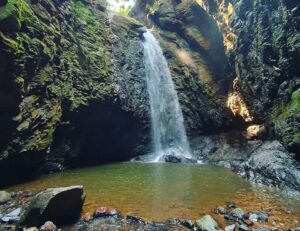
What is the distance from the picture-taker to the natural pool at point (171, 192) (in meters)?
9.57

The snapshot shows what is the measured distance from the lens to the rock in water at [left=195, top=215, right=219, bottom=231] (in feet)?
26.5

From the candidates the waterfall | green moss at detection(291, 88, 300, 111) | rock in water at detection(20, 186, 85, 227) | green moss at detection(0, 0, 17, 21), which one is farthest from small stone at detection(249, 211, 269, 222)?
the waterfall

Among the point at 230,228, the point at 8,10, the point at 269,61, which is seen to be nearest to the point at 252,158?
the point at 269,61

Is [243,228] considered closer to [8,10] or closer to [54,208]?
[54,208]

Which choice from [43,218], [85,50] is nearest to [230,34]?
[85,50]

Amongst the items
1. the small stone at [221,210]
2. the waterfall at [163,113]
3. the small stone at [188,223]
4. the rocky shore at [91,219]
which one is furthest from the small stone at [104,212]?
the waterfall at [163,113]

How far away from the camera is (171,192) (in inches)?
467

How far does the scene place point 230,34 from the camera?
78.8ft

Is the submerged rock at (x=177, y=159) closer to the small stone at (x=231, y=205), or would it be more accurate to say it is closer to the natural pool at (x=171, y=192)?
the natural pool at (x=171, y=192)

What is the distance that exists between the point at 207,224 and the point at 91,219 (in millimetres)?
3368

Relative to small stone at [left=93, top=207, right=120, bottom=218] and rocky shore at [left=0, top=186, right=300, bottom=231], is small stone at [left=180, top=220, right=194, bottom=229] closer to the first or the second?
rocky shore at [left=0, top=186, right=300, bottom=231]

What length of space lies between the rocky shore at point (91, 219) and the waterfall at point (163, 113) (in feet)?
43.5

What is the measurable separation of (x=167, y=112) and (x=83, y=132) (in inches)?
316

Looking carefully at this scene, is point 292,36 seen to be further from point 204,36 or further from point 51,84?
point 204,36
